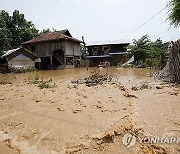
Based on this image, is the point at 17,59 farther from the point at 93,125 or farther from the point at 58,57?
the point at 93,125

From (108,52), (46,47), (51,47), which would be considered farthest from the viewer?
(108,52)

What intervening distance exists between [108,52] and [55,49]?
1185 cm

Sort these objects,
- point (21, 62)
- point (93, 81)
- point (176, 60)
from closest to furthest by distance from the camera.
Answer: point (176, 60) < point (93, 81) < point (21, 62)

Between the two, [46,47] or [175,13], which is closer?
[175,13]

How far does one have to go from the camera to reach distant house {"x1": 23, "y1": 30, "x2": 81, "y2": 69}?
30297mm

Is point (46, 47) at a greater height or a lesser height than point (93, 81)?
greater

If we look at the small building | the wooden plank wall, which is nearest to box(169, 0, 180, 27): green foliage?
the wooden plank wall

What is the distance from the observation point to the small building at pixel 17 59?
981 inches

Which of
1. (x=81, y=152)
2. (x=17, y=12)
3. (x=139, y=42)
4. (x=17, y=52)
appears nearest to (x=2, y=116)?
(x=81, y=152)

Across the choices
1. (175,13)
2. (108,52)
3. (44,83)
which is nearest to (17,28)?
(108,52)

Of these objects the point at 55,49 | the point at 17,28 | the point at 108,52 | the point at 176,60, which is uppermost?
the point at 17,28

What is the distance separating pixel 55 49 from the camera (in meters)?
30.5

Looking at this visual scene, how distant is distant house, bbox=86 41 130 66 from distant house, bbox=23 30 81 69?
6349mm

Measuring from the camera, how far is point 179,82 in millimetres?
8148
